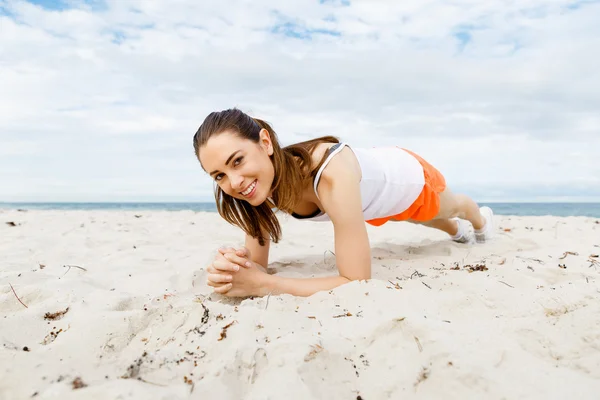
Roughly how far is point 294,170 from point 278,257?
1577 mm

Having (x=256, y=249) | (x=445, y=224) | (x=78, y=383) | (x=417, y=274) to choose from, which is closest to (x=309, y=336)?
(x=78, y=383)

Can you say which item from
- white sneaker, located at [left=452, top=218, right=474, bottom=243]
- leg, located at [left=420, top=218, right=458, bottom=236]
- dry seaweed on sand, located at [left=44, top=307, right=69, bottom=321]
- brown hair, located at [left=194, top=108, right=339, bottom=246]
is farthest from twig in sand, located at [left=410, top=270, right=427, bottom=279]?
dry seaweed on sand, located at [left=44, top=307, right=69, bottom=321]

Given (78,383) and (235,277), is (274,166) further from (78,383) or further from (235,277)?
(78,383)

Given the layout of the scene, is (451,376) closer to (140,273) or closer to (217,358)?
(217,358)

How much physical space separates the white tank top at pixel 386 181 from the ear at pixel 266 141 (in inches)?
24.8

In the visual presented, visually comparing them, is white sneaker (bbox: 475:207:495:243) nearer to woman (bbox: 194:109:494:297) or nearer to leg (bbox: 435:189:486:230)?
leg (bbox: 435:189:486:230)

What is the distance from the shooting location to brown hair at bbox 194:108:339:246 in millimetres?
2689

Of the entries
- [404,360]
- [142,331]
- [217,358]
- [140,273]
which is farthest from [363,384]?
[140,273]

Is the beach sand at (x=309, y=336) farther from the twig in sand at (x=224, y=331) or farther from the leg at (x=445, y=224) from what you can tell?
the leg at (x=445, y=224)

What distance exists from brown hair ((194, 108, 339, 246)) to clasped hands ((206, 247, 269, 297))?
0.53m

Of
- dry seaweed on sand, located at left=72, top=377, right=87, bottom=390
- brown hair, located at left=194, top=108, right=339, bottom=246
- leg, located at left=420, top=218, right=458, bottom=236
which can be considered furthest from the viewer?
leg, located at left=420, top=218, right=458, bottom=236

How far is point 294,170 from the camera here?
9.34ft

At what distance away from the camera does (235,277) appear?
8.58ft

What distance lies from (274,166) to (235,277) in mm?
755
